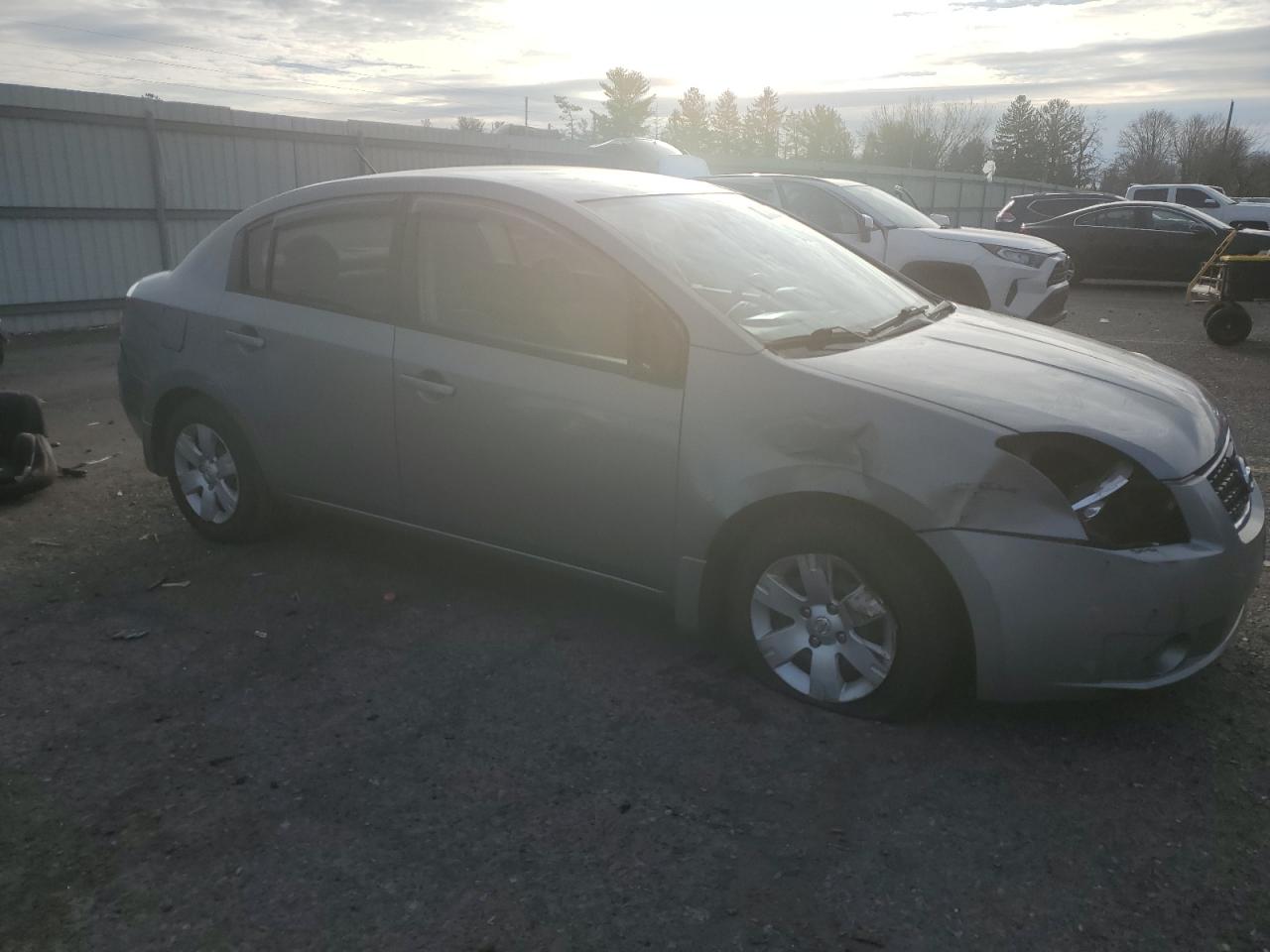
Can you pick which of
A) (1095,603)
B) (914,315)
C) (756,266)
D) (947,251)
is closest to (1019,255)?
(947,251)

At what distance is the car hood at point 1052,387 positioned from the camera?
10.5 feet

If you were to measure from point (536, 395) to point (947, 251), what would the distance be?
860 cm

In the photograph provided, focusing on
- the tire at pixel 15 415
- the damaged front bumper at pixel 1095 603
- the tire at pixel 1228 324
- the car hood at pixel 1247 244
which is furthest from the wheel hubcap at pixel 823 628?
the car hood at pixel 1247 244

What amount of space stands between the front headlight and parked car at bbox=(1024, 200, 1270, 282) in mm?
9090

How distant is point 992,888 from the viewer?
266cm

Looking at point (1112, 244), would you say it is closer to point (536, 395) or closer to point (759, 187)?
point (759, 187)

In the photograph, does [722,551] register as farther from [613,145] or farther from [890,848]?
[613,145]

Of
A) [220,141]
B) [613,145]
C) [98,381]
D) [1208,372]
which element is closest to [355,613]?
[98,381]

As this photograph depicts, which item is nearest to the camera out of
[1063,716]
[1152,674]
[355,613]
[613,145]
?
[1152,674]

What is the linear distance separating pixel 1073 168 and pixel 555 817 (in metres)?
95.0

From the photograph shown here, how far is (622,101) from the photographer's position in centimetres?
8000

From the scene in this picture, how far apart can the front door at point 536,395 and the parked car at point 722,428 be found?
0.04 feet

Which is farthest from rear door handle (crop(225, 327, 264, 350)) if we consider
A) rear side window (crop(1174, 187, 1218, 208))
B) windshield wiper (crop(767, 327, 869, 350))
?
rear side window (crop(1174, 187, 1218, 208))

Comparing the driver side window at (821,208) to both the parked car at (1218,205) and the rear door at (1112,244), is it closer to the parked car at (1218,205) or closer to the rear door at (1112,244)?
the rear door at (1112,244)
